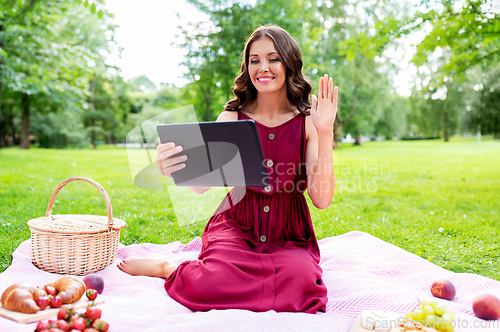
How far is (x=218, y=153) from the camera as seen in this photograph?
7.52 feet

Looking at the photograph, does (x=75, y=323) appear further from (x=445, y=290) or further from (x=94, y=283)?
(x=445, y=290)

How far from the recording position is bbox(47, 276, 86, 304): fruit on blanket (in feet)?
6.82

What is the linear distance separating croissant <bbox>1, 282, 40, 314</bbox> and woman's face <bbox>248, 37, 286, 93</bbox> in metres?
1.93

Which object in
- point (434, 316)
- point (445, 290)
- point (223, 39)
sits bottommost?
point (445, 290)

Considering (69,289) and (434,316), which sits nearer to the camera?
(434,316)

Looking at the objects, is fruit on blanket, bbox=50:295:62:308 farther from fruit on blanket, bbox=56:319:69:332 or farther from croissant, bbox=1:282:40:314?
fruit on blanket, bbox=56:319:69:332

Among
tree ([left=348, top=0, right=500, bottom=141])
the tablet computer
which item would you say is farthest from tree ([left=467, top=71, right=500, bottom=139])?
the tablet computer

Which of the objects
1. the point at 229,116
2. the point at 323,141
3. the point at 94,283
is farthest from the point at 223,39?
the point at 94,283

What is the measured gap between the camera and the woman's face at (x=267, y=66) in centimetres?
263

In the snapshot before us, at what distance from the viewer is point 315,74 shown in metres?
17.8

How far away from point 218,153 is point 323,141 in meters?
0.69

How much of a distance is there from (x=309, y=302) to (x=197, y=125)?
1.27 m

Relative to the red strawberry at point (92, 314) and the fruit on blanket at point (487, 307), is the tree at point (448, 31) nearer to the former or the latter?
the fruit on blanket at point (487, 307)

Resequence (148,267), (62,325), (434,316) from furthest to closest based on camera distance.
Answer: (148,267) < (434,316) < (62,325)
